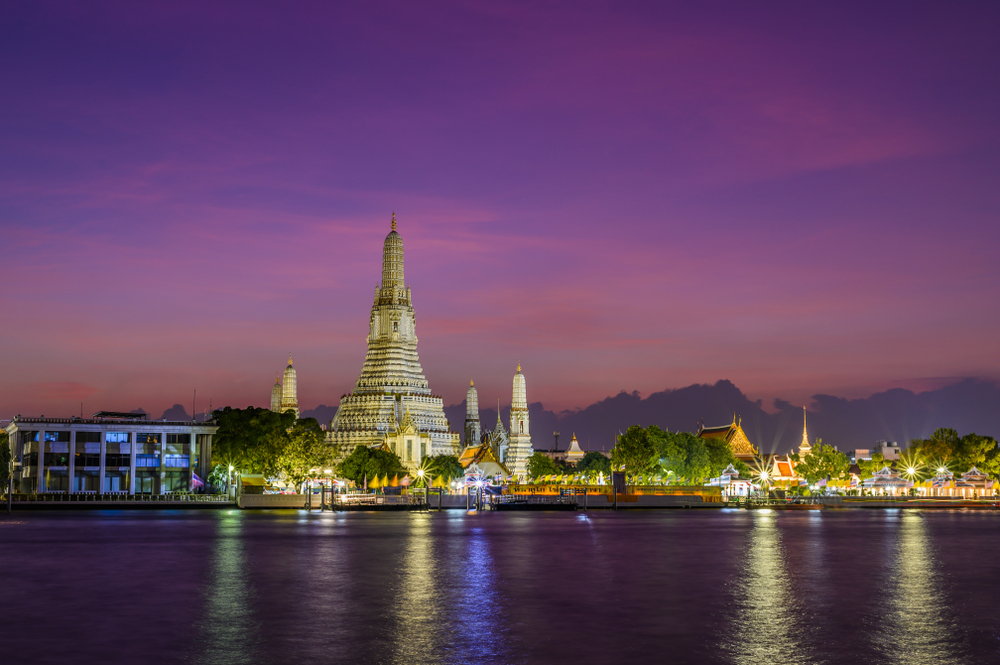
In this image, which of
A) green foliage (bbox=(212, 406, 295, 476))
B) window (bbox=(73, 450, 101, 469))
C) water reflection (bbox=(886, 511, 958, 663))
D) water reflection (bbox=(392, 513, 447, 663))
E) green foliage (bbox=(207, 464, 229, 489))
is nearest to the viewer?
water reflection (bbox=(392, 513, 447, 663))

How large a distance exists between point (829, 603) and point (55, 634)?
25.0m

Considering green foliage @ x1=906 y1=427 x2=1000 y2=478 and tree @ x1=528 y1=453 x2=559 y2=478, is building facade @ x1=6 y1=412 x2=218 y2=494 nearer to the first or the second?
tree @ x1=528 y1=453 x2=559 y2=478

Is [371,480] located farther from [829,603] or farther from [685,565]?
[829,603]

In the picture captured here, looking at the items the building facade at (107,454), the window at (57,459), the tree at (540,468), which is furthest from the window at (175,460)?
the tree at (540,468)

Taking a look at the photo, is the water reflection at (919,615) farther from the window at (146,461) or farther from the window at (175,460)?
the window at (146,461)

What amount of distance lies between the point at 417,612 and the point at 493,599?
439 cm

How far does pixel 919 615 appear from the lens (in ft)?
113

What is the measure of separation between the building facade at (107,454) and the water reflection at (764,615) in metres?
103

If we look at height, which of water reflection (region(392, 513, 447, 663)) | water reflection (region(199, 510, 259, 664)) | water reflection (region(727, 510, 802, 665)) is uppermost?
water reflection (region(199, 510, 259, 664))

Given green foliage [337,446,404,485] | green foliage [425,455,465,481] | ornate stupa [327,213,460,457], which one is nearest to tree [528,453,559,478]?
ornate stupa [327,213,460,457]

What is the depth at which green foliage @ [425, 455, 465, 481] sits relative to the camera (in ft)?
550

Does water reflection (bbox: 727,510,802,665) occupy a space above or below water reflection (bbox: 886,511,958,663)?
above

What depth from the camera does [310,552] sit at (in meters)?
58.4

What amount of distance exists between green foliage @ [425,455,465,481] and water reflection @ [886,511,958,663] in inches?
4437
